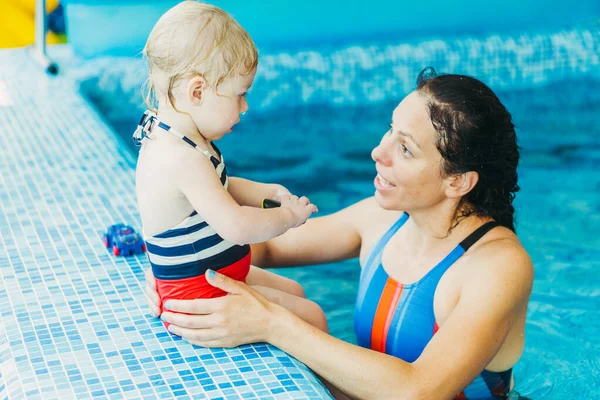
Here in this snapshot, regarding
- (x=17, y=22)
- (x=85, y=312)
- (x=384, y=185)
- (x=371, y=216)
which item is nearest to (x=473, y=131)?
(x=384, y=185)

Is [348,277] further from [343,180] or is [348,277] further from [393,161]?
[393,161]

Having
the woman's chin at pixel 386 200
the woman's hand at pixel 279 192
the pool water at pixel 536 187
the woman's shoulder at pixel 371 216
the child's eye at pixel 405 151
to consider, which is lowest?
the pool water at pixel 536 187

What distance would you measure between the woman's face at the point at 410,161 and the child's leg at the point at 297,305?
1.42 ft

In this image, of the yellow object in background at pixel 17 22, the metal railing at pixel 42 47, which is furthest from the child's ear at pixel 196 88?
the yellow object in background at pixel 17 22

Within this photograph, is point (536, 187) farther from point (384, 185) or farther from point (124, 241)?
point (124, 241)

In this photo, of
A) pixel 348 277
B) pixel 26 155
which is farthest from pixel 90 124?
pixel 348 277

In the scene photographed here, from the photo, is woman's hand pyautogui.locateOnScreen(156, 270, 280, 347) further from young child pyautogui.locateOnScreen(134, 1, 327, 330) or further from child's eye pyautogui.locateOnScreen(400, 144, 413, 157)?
child's eye pyautogui.locateOnScreen(400, 144, 413, 157)

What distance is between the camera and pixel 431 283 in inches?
116

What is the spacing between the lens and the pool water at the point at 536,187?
4.29 metres

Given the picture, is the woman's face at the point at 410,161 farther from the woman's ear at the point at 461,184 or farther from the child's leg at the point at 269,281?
the child's leg at the point at 269,281

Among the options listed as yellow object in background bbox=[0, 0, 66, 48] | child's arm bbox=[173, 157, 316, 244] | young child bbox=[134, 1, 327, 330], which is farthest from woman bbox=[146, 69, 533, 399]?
yellow object in background bbox=[0, 0, 66, 48]

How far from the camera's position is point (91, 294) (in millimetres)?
3107

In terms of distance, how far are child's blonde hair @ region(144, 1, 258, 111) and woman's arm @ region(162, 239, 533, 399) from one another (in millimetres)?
636

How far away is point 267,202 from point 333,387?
636 millimetres
